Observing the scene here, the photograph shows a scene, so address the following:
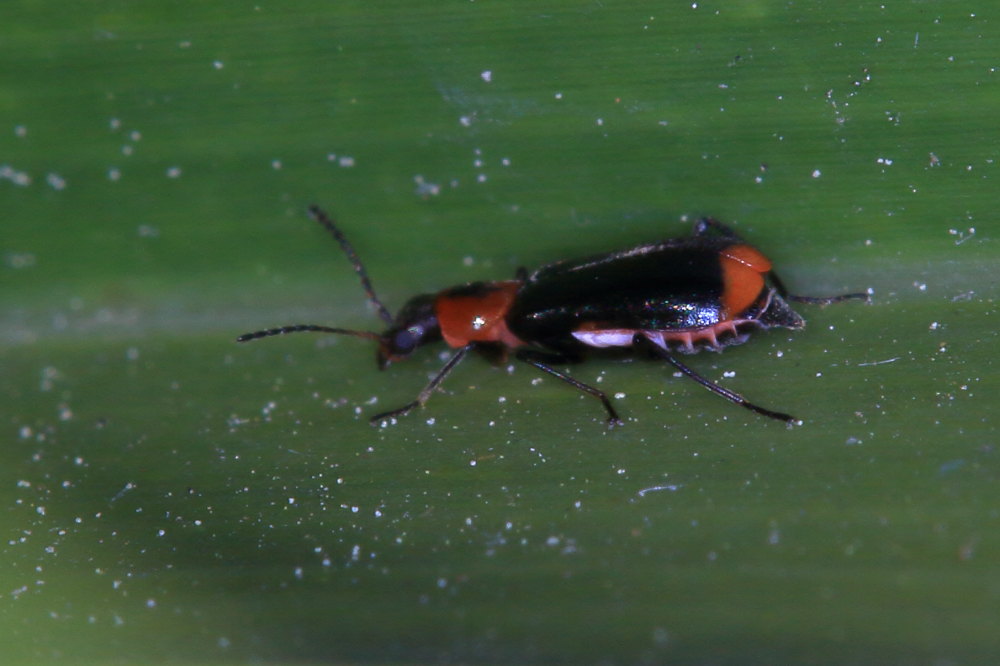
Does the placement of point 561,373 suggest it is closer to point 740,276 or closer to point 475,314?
point 475,314

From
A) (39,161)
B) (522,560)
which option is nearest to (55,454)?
(39,161)

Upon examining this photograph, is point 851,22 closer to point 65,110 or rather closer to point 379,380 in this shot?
point 379,380

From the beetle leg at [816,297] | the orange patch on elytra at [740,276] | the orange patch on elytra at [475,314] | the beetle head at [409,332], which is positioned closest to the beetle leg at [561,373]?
the orange patch on elytra at [475,314]

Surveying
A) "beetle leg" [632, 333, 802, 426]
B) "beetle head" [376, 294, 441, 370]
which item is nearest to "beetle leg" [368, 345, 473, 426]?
"beetle head" [376, 294, 441, 370]

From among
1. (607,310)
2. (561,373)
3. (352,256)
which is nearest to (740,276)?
(607,310)

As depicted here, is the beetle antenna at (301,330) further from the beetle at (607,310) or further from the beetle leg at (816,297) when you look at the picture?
the beetle leg at (816,297)

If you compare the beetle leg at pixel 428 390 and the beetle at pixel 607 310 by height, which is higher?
the beetle at pixel 607 310
